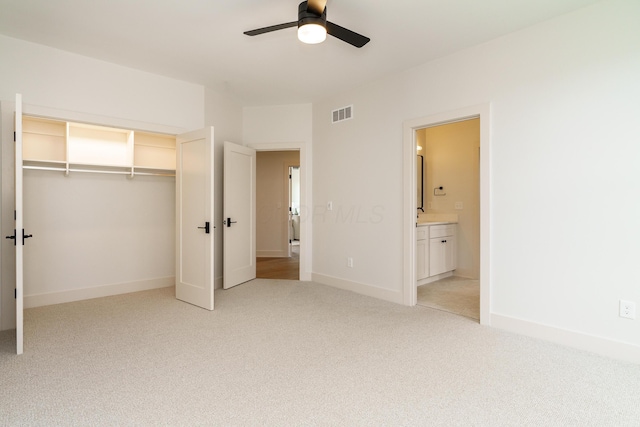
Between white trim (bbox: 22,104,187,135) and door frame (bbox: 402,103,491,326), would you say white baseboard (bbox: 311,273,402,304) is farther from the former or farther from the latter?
white trim (bbox: 22,104,187,135)

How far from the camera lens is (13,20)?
9.16 ft

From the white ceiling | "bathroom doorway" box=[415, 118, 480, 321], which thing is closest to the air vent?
the white ceiling

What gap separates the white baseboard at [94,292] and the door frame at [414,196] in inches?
134

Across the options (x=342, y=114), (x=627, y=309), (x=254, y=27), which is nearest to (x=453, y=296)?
(x=627, y=309)

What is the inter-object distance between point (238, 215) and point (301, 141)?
1.50 meters

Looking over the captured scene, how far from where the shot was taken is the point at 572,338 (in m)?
2.63

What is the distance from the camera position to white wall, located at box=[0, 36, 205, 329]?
3.11 m

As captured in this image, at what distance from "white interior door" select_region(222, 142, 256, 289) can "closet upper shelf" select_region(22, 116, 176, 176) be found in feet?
2.75

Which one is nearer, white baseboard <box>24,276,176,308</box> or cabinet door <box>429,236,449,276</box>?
white baseboard <box>24,276,176,308</box>

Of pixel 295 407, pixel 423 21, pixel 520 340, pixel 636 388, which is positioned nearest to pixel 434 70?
pixel 423 21

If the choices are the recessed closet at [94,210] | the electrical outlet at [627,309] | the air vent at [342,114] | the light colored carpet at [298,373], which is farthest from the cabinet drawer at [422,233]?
the recessed closet at [94,210]

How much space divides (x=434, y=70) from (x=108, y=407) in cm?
400

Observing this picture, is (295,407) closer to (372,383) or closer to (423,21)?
(372,383)

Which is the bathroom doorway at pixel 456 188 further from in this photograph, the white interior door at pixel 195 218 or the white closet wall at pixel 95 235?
the white closet wall at pixel 95 235
